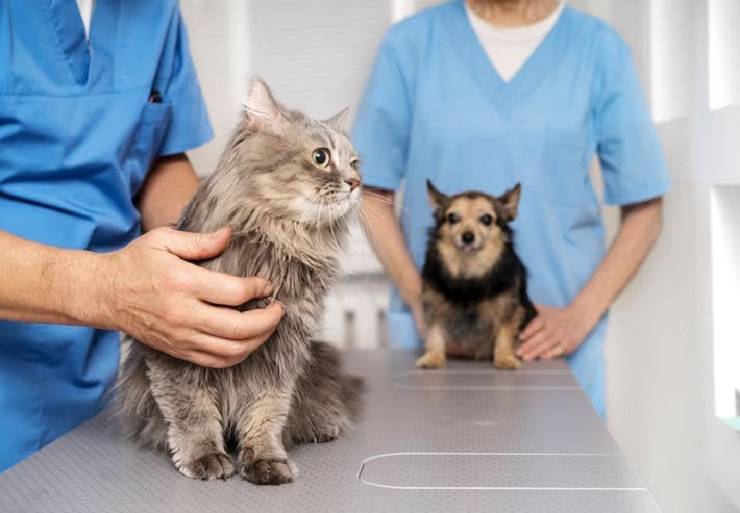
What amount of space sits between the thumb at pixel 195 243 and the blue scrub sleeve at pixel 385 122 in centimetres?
107

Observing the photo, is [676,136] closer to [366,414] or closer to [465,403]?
[465,403]

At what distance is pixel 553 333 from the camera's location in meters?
1.90

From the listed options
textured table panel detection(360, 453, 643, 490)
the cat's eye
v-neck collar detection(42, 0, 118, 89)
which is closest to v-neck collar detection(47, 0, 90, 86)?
v-neck collar detection(42, 0, 118, 89)

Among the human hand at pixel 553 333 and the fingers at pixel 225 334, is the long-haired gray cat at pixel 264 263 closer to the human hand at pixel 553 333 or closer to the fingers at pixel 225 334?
the fingers at pixel 225 334

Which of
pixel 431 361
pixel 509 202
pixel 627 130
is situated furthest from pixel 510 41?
pixel 431 361

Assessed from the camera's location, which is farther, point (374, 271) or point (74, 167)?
point (374, 271)

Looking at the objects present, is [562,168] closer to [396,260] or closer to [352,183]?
[396,260]

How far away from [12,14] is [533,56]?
127 cm

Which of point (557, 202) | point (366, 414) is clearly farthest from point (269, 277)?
point (557, 202)

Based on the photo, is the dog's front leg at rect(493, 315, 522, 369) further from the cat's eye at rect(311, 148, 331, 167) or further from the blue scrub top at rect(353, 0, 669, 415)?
the cat's eye at rect(311, 148, 331, 167)

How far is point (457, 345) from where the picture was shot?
6.17 ft

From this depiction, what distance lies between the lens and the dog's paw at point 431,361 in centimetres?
177

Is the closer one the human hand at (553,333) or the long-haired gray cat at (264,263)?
the long-haired gray cat at (264,263)

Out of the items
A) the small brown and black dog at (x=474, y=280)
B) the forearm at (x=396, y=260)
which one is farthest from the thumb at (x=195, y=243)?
the forearm at (x=396, y=260)
